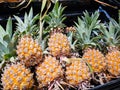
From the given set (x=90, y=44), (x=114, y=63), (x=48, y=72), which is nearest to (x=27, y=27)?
(x=48, y=72)

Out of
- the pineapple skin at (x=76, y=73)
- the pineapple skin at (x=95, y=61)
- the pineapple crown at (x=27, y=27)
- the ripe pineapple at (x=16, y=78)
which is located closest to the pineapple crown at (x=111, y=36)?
the pineapple skin at (x=95, y=61)

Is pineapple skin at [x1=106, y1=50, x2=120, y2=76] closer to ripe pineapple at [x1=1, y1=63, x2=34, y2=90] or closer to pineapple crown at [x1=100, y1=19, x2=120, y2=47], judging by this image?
pineapple crown at [x1=100, y1=19, x2=120, y2=47]

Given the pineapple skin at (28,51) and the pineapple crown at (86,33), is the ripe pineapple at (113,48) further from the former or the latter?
the pineapple skin at (28,51)

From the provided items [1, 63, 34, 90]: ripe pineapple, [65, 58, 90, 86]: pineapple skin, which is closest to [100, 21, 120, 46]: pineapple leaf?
[65, 58, 90, 86]: pineapple skin

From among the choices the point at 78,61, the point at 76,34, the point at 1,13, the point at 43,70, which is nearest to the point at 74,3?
the point at 76,34

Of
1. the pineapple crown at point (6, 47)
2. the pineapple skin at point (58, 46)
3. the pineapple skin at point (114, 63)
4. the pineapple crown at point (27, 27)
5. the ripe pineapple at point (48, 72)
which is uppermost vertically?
the pineapple crown at point (27, 27)

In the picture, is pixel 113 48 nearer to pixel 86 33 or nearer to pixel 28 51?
pixel 86 33
